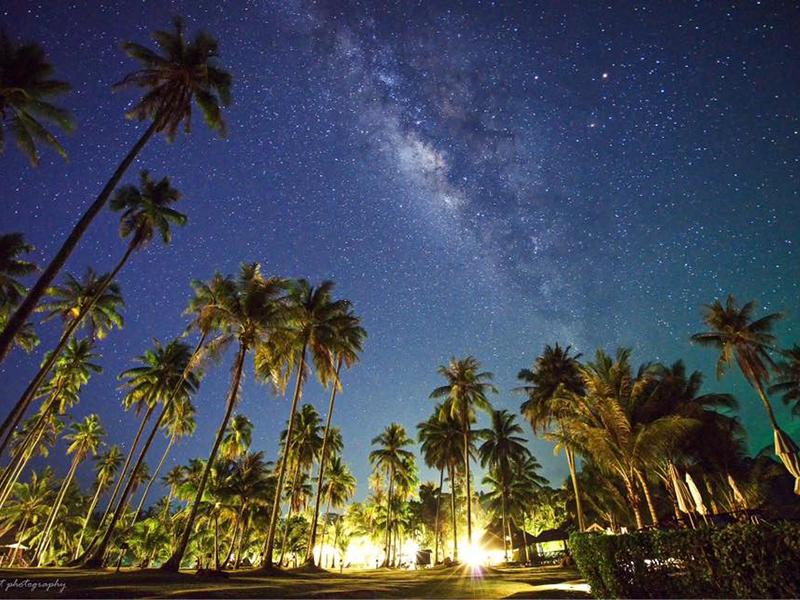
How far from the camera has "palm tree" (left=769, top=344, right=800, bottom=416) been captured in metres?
35.9

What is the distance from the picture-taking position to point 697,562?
27.4 ft

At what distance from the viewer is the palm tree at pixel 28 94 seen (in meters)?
19.0

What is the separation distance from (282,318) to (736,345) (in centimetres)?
3480

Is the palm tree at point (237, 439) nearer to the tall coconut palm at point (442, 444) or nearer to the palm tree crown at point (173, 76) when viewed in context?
the tall coconut palm at point (442, 444)

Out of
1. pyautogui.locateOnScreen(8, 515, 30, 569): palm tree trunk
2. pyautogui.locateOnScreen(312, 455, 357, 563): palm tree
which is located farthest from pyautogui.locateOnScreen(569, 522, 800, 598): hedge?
pyautogui.locateOnScreen(8, 515, 30, 569): palm tree trunk

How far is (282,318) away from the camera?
25.4 metres

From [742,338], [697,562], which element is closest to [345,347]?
[697,562]

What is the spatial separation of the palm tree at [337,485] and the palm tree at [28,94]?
138 feet

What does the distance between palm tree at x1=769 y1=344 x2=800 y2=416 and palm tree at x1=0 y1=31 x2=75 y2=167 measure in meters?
56.5

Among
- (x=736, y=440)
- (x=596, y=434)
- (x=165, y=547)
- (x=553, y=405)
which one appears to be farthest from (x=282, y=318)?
(x=165, y=547)

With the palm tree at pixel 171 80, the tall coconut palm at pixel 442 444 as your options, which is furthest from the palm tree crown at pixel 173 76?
the tall coconut palm at pixel 442 444

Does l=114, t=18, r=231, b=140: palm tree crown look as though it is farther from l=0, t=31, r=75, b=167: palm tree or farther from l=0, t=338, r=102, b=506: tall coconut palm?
l=0, t=338, r=102, b=506: tall coconut palm

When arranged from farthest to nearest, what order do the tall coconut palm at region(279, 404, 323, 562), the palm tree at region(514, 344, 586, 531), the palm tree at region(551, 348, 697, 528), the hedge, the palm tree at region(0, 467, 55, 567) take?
the palm tree at region(0, 467, 55, 567) < the tall coconut palm at region(279, 404, 323, 562) < the palm tree at region(514, 344, 586, 531) < the palm tree at region(551, 348, 697, 528) < the hedge

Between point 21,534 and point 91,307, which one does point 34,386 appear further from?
point 21,534
